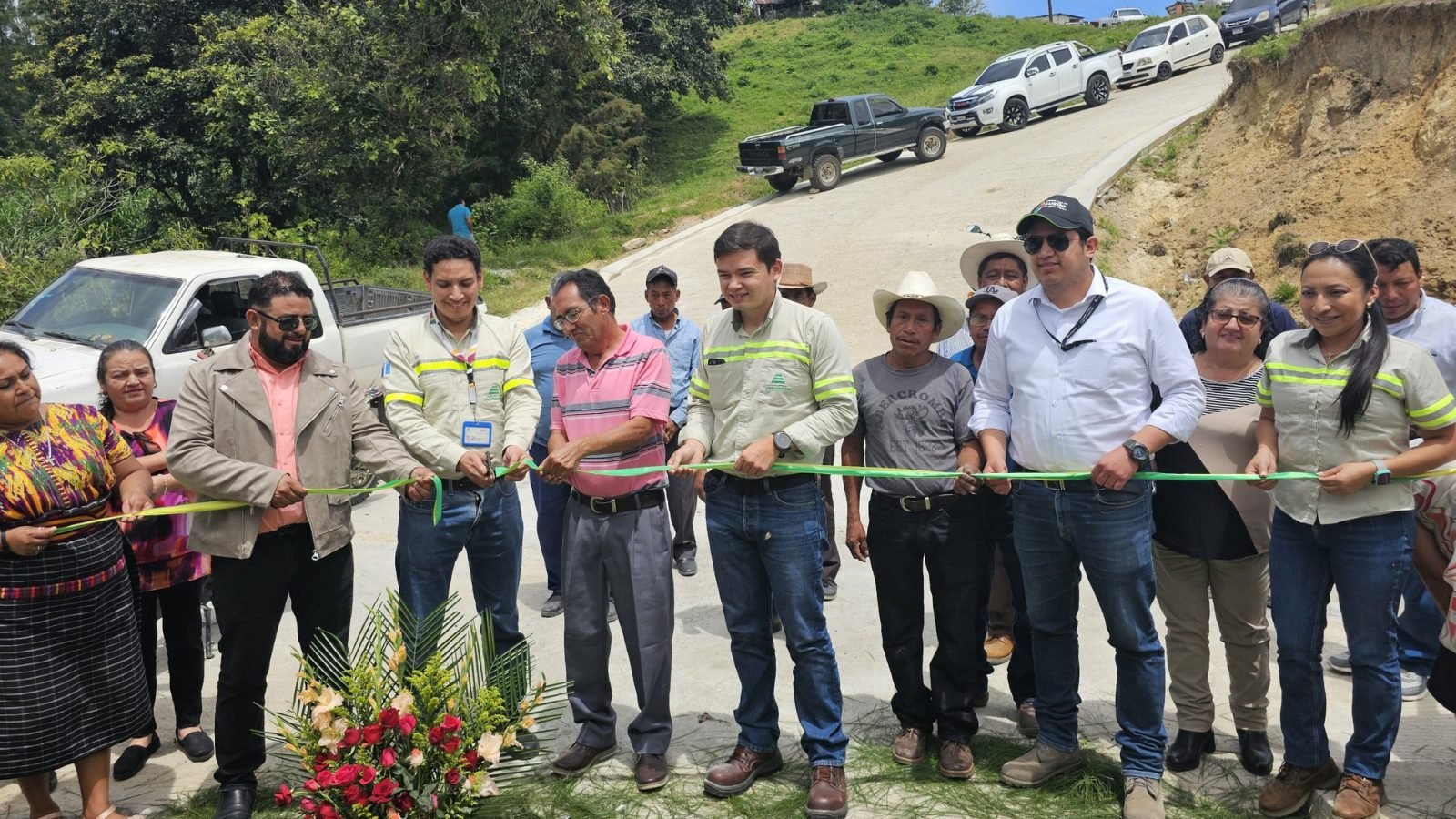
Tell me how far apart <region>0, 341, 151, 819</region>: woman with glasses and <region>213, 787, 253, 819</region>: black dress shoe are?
434 mm

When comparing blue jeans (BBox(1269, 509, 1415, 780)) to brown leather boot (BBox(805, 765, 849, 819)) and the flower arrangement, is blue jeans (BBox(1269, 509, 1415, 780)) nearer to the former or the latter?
brown leather boot (BBox(805, 765, 849, 819))

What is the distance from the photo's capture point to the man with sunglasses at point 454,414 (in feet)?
14.7

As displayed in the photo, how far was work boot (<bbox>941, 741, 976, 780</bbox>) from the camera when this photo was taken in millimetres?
4258

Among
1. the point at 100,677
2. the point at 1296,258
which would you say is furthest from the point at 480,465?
the point at 1296,258

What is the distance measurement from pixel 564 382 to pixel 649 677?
1266 mm

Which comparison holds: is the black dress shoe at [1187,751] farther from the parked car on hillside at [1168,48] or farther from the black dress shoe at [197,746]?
the parked car on hillside at [1168,48]

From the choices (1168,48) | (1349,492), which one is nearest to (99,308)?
(1349,492)

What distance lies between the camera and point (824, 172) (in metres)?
22.0

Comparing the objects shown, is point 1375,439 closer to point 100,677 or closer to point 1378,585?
point 1378,585

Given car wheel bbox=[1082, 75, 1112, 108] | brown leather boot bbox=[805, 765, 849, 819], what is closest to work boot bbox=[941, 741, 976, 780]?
brown leather boot bbox=[805, 765, 849, 819]

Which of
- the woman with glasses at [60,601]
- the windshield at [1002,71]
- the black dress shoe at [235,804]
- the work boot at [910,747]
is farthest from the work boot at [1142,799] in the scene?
the windshield at [1002,71]

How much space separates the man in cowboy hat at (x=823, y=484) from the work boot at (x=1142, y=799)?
2.19 m

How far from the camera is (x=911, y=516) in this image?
4297mm

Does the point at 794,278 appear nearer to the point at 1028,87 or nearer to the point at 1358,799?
the point at 1358,799
